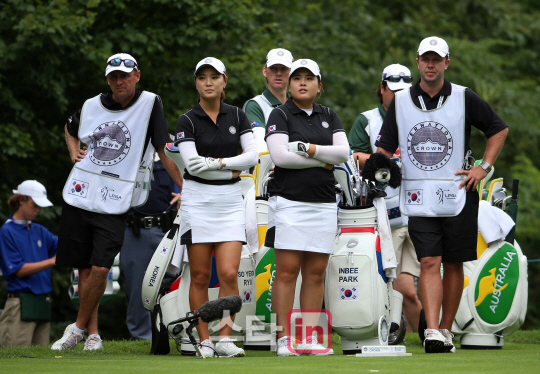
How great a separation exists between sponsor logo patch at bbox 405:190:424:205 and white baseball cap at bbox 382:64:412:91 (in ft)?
5.38

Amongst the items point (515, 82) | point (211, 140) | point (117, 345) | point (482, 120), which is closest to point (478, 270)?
point (482, 120)

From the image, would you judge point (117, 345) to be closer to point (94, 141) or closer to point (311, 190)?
point (94, 141)

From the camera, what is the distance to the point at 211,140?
6605 millimetres

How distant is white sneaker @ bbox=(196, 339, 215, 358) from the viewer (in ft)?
20.8

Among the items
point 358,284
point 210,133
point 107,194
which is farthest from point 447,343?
point 107,194

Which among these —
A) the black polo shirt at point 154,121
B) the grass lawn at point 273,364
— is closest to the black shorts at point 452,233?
the grass lawn at point 273,364

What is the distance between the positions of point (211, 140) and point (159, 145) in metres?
0.85

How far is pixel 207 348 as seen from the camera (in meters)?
6.39

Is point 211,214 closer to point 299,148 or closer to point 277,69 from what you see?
point 299,148

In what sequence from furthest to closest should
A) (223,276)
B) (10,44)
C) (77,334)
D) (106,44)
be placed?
(106,44) < (10,44) < (77,334) < (223,276)

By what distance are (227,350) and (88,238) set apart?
165 centimetres

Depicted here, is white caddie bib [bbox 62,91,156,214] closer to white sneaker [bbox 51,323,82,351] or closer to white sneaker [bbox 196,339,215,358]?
white sneaker [bbox 51,323,82,351]

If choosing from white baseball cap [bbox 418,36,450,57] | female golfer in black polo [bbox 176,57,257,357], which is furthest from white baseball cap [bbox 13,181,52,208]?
white baseball cap [bbox 418,36,450,57]

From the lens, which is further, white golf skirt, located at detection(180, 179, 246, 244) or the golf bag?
the golf bag
